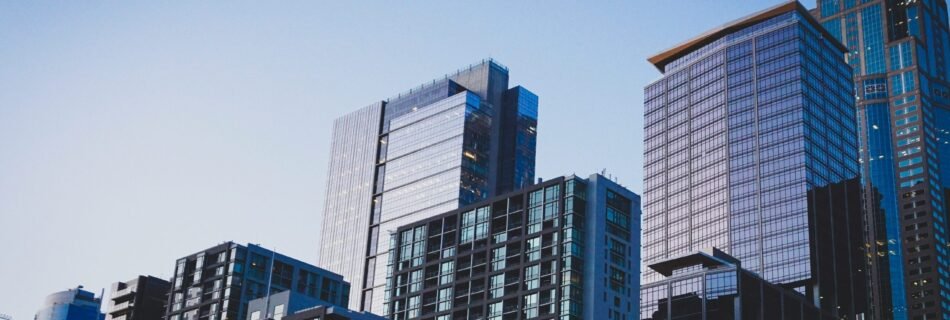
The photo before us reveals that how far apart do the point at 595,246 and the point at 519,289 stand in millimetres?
14082

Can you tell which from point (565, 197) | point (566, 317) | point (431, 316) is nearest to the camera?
point (566, 317)

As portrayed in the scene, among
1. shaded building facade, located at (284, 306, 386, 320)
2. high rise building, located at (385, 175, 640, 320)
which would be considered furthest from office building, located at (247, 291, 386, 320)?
high rise building, located at (385, 175, 640, 320)

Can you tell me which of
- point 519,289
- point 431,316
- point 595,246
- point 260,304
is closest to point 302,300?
point 260,304

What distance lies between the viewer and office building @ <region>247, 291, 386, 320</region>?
553 ft

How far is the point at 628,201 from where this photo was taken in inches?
7490

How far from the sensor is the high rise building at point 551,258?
176 metres

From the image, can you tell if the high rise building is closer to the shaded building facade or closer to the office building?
the office building

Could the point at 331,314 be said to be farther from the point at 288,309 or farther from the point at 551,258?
the point at 551,258

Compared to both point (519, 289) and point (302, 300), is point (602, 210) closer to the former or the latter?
point (519, 289)

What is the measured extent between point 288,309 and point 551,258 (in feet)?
142

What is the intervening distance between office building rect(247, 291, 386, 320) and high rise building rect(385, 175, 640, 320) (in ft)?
68.1

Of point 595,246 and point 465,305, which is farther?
point 465,305

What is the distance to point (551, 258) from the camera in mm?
178375

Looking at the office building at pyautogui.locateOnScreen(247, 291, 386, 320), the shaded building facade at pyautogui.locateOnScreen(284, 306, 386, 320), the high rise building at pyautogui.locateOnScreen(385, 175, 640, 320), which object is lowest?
the shaded building facade at pyautogui.locateOnScreen(284, 306, 386, 320)
